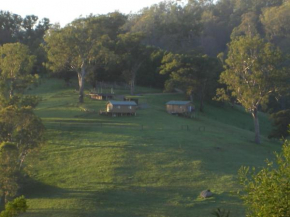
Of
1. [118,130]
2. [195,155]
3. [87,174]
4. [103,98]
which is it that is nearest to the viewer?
[87,174]

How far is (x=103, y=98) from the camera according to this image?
91.2 meters

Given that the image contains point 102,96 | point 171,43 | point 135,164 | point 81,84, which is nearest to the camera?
point 135,164

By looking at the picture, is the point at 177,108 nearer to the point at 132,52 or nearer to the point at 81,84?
the point at 81,84

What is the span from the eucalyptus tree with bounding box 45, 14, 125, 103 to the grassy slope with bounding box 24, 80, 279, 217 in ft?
28.8

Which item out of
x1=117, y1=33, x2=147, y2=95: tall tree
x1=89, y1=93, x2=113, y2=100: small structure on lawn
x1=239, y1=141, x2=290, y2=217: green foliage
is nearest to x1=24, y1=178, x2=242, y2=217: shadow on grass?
x1=239, y1=141, x2=290, y2=217: green foliage

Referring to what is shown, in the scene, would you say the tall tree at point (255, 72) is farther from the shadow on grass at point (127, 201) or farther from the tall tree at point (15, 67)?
the tall tree at point (15, 67)

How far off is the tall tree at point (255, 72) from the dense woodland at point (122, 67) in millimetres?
139

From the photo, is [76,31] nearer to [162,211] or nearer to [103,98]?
[103,98]

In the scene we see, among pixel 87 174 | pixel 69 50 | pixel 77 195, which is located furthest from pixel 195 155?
pixel 69 50

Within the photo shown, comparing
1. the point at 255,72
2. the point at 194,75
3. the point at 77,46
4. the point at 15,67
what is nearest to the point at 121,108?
the point at 77,46

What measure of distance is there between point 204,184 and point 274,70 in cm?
2834

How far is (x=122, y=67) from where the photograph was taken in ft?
341

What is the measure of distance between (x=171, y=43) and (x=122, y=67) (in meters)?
37.8

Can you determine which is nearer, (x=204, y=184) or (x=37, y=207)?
(x=37, y=207)
